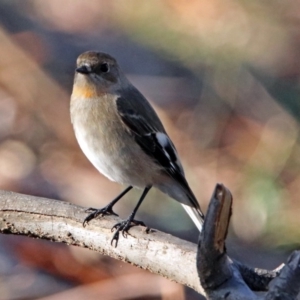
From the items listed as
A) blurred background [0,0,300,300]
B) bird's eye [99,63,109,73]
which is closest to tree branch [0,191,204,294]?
bird's eye [99,63,109,73]

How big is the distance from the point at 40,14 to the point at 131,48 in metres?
1.30

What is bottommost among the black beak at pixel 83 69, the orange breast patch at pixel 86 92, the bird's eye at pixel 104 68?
the orange breast patch at pixel 86 92

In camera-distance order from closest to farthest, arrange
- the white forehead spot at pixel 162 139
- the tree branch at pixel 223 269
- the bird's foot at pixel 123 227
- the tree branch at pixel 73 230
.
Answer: the tree branch at pixel 223 269 → the tree branch at pixel 73 230 → the bird's foot at pixel 123 227 → the white forehead spot at pixel 162 139

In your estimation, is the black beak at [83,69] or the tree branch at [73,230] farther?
the black beak at [83,69]

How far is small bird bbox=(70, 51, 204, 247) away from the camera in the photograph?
3.81 m

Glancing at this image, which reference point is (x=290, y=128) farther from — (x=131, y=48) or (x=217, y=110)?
(x=131, y=48)

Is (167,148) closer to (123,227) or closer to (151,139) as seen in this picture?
(151,139)

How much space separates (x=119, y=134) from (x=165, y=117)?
2.91 m

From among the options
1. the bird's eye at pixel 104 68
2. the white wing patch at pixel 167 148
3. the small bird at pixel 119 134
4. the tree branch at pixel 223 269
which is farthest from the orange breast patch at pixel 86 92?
the tree branch at pixel 223 269

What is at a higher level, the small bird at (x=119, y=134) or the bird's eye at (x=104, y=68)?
the bird's eye at (x=104, y=68)

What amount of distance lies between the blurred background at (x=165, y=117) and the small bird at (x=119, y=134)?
3.13ft

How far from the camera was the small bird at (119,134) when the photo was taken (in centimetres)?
381

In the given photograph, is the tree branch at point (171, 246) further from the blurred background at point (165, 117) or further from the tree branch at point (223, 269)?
the blurred background at point (165, 117)

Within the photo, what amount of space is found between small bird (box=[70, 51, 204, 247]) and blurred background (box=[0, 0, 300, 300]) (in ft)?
3.13
